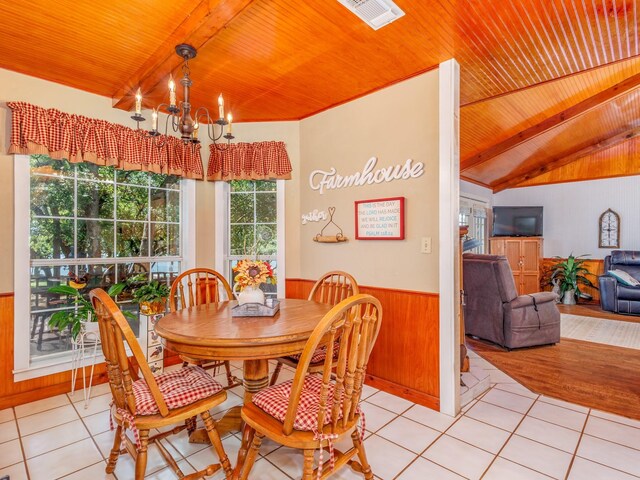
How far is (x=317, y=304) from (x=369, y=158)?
1349mm

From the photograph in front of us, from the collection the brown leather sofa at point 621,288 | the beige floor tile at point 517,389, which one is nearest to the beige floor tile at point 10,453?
the beige floor tile at point 517,389

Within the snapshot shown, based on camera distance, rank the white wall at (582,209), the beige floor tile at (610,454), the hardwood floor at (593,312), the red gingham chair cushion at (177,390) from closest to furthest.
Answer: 1. the red gingham chair cushion at (177,390)
2. the beige floor tile at (610,454)
3. the hardwood floor at (593,312)
4. the white wall at (582,209)

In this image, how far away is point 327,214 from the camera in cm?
331

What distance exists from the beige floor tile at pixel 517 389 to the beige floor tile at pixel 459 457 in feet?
3.33

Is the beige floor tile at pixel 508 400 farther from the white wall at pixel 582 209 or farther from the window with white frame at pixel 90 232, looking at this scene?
the white wall at pixel 582 209

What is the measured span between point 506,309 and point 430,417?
6.76 feet

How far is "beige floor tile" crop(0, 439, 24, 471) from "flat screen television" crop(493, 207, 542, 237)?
8.16 meters

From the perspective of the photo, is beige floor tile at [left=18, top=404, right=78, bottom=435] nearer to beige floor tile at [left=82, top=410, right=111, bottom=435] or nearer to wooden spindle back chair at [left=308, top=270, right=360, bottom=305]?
beige floor tile at [left=82, top=410, right=111, bottom=435]

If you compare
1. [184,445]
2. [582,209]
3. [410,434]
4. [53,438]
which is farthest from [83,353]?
[582,209]

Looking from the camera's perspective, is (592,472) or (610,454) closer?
(592,472)

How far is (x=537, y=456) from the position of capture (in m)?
1.92

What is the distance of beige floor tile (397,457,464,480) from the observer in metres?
1.75

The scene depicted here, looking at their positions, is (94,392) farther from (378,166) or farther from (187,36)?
(378,166)

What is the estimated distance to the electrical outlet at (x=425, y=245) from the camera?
101 inches
